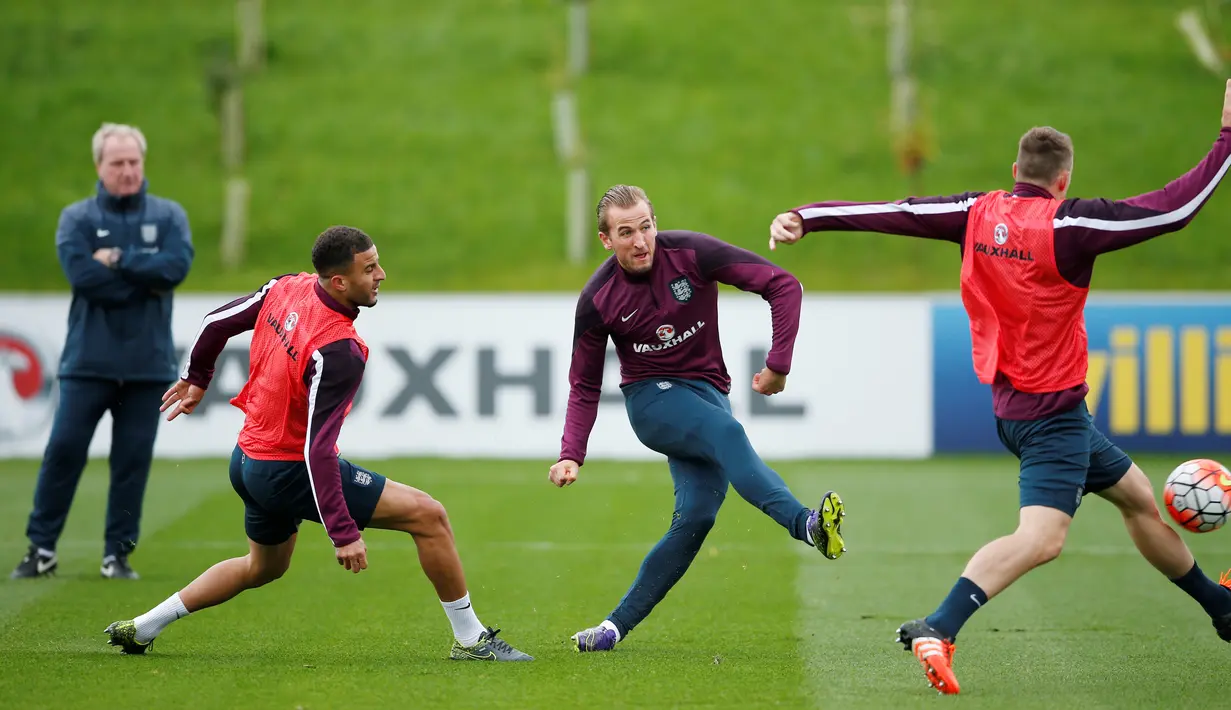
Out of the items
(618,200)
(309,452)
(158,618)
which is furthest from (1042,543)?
(158,618)

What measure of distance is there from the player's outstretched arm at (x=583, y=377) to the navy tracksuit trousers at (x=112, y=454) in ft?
10.6

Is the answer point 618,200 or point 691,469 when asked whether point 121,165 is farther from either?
point 691,469

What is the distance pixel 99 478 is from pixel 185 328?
67.2 inches

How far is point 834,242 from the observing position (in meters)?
21.9

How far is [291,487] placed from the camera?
19.6 ft

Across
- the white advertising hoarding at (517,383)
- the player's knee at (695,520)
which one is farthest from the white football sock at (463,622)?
the white advertising hoarding at (517,383)

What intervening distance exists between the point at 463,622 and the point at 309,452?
43.5 inches

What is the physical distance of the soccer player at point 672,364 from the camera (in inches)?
245

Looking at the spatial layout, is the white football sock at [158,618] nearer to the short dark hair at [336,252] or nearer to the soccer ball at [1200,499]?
the short dark hair at [336,252]

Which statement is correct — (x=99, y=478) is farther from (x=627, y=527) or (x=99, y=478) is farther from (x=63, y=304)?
(x=627, y=527)

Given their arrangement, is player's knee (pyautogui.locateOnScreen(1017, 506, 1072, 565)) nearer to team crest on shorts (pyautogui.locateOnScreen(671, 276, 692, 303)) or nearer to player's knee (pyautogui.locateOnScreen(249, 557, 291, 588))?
team crest on shorts (pyautogui.locateOnScreen(671, 276, 692, 303))

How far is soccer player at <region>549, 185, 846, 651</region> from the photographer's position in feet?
20.4

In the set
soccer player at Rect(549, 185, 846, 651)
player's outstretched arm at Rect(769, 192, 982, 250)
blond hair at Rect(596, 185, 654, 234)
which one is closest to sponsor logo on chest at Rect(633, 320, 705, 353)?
soccer player at Rect(549, 185, 846, 651)

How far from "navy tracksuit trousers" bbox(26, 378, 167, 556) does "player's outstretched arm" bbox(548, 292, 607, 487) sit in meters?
3.22
